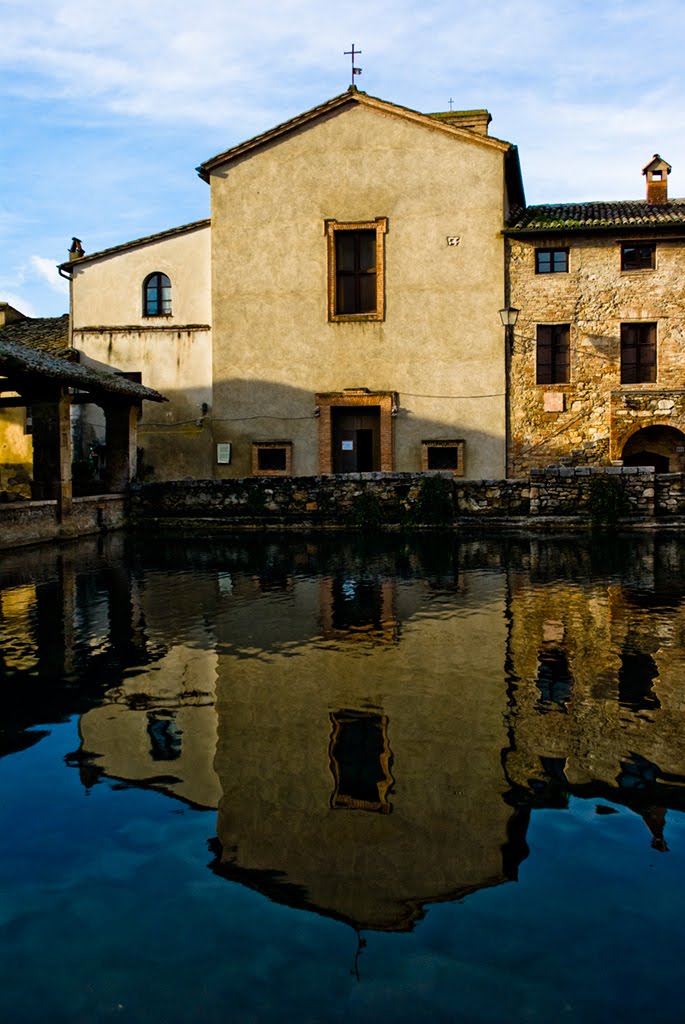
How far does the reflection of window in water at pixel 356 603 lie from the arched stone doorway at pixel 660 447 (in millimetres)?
14906

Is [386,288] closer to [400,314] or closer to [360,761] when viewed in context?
[400,314]

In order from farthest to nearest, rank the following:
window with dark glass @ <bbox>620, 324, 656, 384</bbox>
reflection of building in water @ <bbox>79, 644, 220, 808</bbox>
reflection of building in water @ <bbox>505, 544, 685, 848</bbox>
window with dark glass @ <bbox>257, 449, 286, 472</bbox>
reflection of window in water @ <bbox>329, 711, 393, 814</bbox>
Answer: window with dark glass @ <bbox>257, 449, 286, 472</bbox>
window with dark glass @ <bbox>620, 324, 656, 384</bbox>
reflection of building in water @ <bbox>79, 644, 220, 808</bbox>
reflection of building in water @ <bbox>505, 544, 685, 848</bbox>
reflection of window in water @ <bbox>329, 711, 393, 814</bbox>

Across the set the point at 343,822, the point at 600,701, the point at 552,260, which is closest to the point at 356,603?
the point at 600,701

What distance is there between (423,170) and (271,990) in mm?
22917

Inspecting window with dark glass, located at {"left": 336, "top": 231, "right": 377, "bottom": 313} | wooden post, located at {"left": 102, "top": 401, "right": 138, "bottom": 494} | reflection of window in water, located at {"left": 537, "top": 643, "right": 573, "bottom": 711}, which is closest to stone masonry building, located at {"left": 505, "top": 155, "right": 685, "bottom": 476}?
window with dark glass, located at {"left": 336, "top": 231, "right": 377, "bottom": 313}

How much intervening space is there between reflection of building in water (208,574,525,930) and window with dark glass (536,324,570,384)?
57.1 ft

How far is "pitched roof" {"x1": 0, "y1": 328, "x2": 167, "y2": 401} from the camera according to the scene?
13.3m

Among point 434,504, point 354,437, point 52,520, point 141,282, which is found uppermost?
point 141,282

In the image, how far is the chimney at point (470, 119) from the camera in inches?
948

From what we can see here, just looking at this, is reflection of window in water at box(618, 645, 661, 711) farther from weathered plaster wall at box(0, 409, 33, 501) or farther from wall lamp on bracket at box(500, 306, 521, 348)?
weathered plaster wall at box(0, 409, 33, 501)

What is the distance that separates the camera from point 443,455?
22594 millimetres

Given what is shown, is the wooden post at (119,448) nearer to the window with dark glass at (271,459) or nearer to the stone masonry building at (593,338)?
the window with dark glass at (271,459)

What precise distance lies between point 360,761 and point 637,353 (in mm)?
20805

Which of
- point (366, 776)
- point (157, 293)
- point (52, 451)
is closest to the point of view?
point (366, 776)
